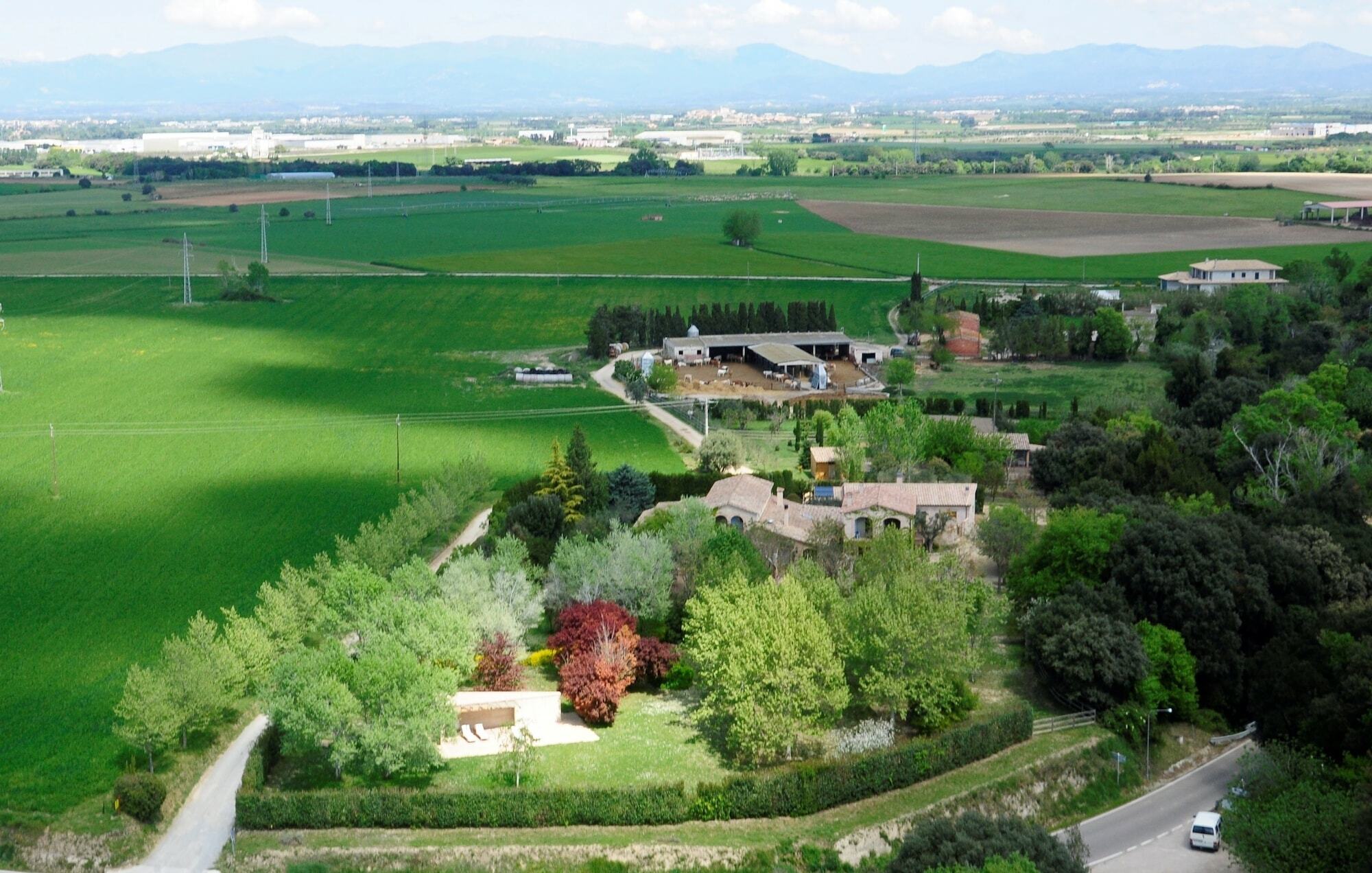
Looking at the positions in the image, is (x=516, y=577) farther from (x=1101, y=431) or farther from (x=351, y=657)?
(x=1101, y=431)

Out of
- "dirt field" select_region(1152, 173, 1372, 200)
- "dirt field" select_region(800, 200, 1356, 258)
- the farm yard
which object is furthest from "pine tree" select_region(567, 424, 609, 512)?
"dirt field" select_region(1152, 173, 1372, 200)

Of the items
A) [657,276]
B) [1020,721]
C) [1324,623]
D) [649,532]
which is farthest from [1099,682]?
[657,276]

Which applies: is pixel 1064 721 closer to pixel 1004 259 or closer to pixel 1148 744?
pixel 1148 744

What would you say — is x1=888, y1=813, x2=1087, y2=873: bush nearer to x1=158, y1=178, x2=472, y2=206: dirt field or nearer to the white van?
the white van

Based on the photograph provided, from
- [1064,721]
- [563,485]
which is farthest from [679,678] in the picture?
[563,485]

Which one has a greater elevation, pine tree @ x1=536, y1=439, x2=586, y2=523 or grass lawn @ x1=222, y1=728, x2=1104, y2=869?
pine tree @ x1=536, y1=439, x2=586, y2=523

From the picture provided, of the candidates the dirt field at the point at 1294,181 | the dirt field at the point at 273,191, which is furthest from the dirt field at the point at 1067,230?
the dirt field at the point at 273,191
